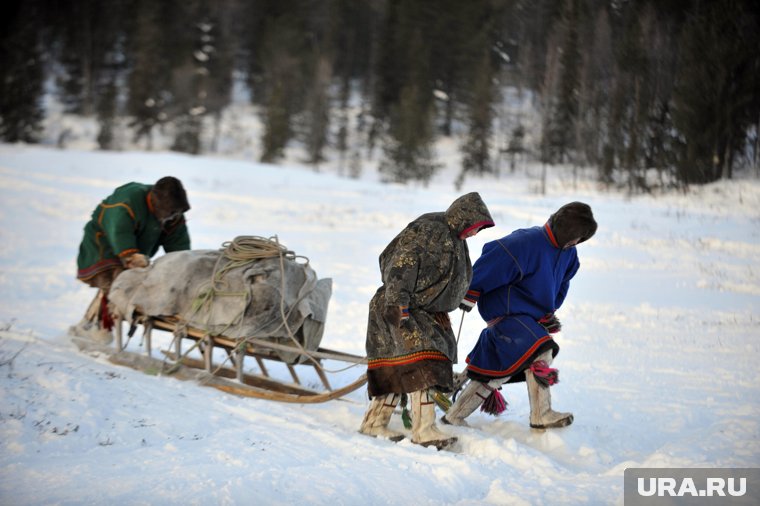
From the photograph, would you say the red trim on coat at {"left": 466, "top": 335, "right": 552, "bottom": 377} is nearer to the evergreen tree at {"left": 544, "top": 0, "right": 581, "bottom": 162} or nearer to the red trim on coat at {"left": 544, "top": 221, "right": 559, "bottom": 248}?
the red trim on coat at {"left": 544, "top": 221, "right": 559, "bottom": 248}

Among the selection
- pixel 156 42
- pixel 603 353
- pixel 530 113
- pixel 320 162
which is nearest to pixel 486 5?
pixel 530 113

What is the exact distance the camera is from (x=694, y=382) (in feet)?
18.2

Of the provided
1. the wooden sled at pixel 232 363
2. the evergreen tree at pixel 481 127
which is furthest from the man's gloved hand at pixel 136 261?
the evergreen tree at pixel 481 127

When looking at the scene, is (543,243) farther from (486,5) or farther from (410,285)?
(486,5)

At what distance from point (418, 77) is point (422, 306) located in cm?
3645

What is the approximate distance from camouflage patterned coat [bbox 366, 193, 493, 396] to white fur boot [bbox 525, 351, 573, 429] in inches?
24.2

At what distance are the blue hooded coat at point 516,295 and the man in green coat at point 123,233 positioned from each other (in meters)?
3.16

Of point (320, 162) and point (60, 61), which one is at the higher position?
point (60, 61)

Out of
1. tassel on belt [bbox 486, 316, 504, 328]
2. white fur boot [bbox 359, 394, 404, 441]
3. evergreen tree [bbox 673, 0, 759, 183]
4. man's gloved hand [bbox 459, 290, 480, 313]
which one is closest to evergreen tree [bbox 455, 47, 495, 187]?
evergreen tree [bbox 673, 0, 759, 183]

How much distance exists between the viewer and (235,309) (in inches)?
203

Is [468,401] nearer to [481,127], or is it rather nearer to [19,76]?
[481,127]

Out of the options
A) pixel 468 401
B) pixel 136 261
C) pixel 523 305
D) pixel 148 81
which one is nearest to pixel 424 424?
pixel 468 401

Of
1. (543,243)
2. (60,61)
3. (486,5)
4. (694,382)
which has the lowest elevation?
(694,382)

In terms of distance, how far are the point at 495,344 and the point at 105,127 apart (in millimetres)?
34841
